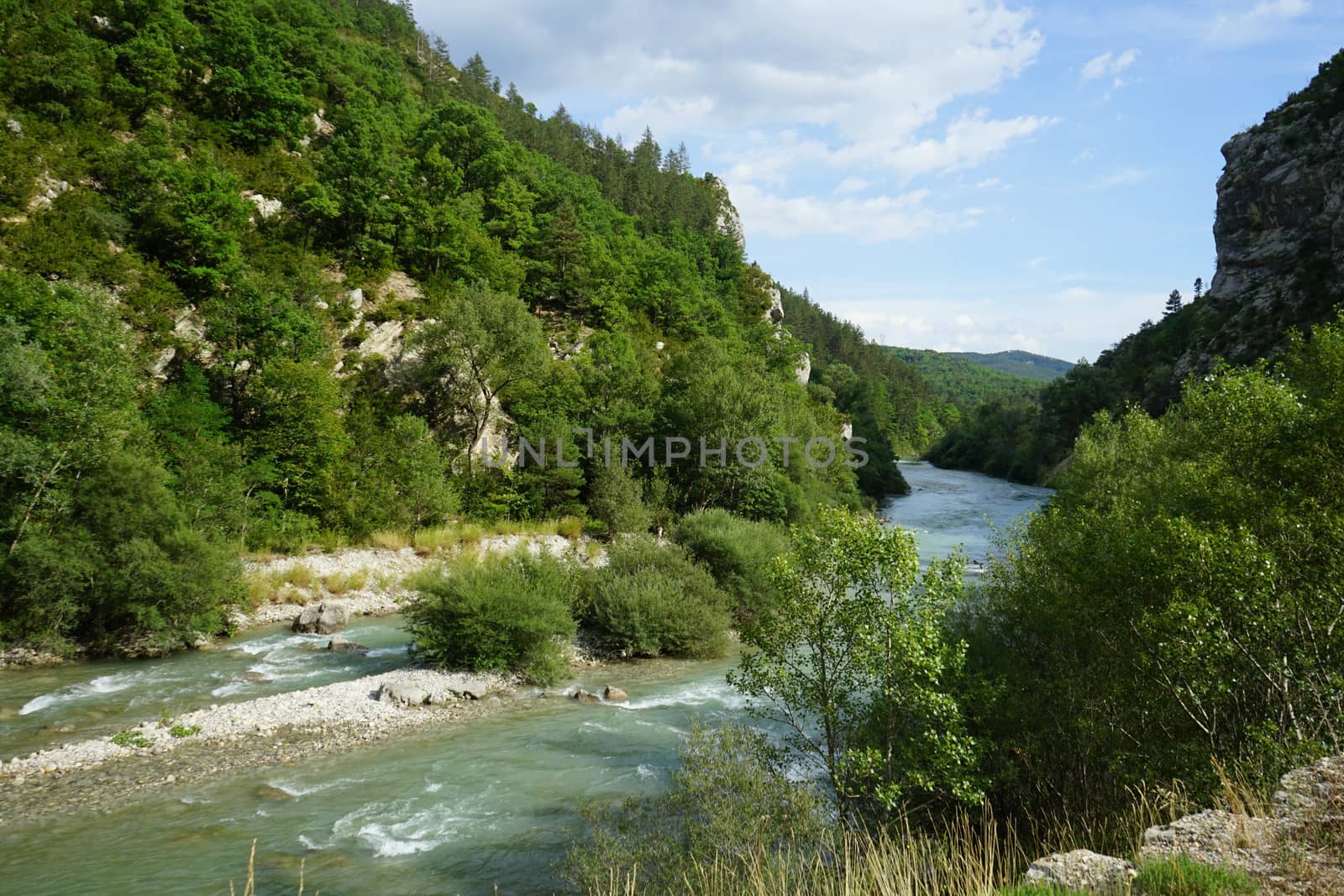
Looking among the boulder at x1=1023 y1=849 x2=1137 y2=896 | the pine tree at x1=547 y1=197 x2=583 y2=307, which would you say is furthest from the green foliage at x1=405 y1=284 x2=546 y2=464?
the boulder at x1=1023 y1=849 x2=1137 y2=896

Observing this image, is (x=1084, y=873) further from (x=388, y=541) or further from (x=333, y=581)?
(x=388, y=541)

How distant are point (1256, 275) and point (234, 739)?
86156 mm

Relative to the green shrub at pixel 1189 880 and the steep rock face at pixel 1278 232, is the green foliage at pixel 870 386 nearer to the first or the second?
the steep rock face at pixel 1278 232

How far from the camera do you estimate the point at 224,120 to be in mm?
44750

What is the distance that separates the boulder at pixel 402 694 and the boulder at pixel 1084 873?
15.0 m

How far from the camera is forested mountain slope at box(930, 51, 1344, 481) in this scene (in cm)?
5275

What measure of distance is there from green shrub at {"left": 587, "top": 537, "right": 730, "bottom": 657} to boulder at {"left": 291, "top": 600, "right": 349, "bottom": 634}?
8.99 meters

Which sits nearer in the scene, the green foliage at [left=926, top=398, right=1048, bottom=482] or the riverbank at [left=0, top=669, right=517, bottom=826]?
the riverbank at [left=0, top=669, right=517, bottom=826]

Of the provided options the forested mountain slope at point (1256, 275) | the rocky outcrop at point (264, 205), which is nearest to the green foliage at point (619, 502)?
the rocky outcrop at point (264, 205)

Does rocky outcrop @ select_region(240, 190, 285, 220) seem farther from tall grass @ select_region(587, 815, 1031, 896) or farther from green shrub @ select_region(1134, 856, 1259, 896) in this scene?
green shrub @ select_region(1134, 856, 1259, 896)

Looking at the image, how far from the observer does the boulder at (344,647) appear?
20.8m

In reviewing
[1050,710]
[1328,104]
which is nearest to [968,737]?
[1050,710]

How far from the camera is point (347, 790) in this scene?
495 inches

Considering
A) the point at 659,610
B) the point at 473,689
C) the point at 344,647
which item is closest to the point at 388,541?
the point at 344,647
